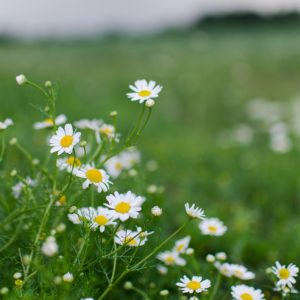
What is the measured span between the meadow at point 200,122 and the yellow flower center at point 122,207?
373mm

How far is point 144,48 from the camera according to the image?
35.2 feet

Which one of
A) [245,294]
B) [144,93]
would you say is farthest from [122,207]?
[245,294]

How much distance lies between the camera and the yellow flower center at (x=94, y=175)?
4.99 ft

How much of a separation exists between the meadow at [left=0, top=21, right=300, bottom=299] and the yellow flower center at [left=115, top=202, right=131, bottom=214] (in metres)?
0.37

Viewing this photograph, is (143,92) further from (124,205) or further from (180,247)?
(180,247)

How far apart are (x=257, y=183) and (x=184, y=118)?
7.63 feet

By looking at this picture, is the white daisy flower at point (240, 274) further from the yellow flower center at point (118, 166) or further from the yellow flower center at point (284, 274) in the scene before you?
the yellow flower center at point (118, 166)

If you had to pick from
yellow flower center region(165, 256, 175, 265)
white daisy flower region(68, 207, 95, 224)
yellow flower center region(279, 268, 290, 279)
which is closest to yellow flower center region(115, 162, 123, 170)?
yellow flower center region(165, 256, 175, 265)

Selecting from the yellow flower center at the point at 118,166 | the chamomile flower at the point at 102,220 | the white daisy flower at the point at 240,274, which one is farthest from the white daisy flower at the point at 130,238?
the yellow flower center at the point at 118,166

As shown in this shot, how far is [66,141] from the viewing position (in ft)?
4.94

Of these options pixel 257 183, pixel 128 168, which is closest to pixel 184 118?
pixel 257 183

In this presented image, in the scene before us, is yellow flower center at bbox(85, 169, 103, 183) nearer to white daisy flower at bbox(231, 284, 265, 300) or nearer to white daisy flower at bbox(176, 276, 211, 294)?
white daisy flower at bbox(176, 276, 211, 294)

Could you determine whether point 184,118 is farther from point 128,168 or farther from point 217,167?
point 128,168

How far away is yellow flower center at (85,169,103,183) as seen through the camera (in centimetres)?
152
